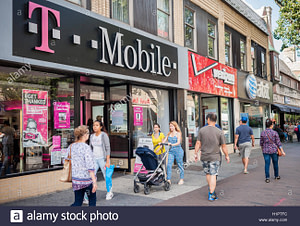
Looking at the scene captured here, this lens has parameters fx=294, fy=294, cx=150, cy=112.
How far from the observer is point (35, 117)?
7082mm

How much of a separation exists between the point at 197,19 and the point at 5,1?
31.1 ft

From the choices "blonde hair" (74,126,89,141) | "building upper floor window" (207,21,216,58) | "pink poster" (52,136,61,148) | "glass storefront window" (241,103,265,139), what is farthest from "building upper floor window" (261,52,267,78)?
"blonde hair" (74,126,89,141)

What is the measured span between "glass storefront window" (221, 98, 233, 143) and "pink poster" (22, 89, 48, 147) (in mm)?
10729

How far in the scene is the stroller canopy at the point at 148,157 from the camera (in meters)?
6.82

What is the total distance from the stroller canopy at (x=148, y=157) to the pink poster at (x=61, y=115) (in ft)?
6.99

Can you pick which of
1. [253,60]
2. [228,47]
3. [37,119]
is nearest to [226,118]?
[228,47]

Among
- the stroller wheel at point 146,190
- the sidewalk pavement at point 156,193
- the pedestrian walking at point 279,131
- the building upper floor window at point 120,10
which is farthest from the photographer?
the pedestrian walking at point 279,131

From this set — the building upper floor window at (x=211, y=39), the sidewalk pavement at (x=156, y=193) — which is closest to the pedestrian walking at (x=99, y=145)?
the sidewalk pavement at (x=156, y=193)

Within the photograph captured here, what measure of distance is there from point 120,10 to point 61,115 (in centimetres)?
408

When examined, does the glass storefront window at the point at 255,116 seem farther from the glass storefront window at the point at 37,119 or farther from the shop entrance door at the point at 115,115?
the glass storefront window at the point at 37,119

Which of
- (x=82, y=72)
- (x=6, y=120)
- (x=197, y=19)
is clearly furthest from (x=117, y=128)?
(x=197, y=19)

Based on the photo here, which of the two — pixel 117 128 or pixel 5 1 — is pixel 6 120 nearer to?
pixel 5 1

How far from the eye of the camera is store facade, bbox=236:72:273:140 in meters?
17.8

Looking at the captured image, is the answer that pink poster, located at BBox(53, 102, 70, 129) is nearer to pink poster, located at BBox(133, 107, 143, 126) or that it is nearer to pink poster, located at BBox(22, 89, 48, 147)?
pink poster, located at BBox(22, 89, 48, 147)
